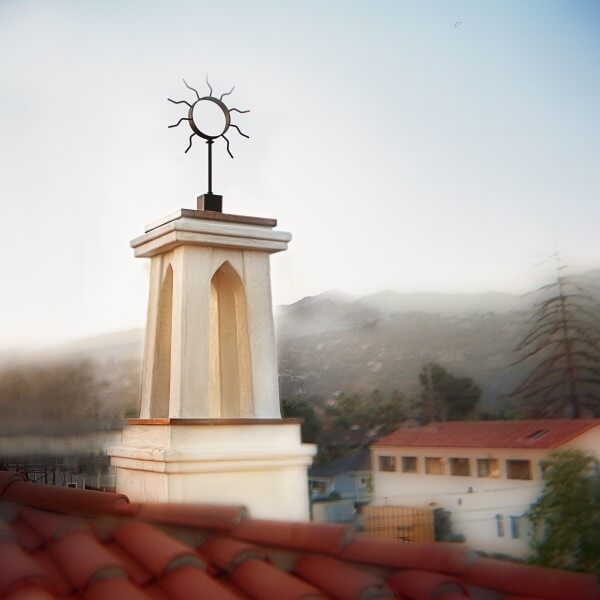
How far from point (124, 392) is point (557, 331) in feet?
3.39

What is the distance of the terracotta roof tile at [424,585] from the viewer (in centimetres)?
95

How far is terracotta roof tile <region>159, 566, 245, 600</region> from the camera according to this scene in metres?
0.97

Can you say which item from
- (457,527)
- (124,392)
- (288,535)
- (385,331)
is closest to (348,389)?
(385,331)

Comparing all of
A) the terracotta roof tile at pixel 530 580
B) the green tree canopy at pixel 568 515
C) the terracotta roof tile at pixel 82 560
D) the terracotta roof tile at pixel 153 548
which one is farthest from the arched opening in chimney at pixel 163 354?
the green tree canopy at pixel 568 515

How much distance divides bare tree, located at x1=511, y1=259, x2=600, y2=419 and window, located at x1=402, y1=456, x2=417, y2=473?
13 centimetres

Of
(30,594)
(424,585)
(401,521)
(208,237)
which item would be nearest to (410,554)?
(424,585)

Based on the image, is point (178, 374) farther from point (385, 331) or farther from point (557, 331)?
point (557, 331)

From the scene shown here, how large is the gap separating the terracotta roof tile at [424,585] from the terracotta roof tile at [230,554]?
251mm

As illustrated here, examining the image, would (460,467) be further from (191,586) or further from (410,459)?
(191,586)

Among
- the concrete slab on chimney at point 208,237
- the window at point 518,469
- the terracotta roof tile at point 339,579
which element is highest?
the concrete slab on chimney at point 208,237

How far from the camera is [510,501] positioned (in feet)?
2.15

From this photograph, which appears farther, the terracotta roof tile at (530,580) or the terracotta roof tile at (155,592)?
the terracotta roof tile at (155,592)

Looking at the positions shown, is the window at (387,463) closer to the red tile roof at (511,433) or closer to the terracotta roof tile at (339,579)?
the red tile roof at (511,433)

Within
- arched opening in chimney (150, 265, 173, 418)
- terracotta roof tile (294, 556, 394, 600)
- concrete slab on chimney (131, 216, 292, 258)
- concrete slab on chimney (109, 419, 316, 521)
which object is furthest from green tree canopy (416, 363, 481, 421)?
arched opening in chimney (150, 265, 173, 418)
